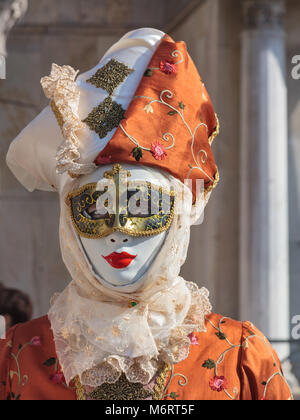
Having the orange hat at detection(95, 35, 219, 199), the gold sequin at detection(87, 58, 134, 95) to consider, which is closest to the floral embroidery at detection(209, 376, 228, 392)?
the orange hat at detection(95, 35, 219, 199)

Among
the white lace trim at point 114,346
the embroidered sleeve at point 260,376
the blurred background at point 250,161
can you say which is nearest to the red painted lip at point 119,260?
the white lace trim at point 114,346

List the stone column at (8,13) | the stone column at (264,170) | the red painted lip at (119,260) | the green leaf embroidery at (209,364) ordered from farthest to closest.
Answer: the stone column at (264,170), the stone column at (8,13), the green leaf embroidery at (209,364), the red painted lip at (119,260)

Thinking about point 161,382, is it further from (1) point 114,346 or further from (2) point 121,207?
(2) point 121,207

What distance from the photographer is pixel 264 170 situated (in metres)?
4.67

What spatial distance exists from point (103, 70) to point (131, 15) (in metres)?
3.70

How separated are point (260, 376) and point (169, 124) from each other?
30.5 inches

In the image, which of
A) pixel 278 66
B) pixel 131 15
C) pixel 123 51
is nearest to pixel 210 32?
pixel 278 66

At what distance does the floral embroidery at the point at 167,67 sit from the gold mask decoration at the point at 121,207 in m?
0.35

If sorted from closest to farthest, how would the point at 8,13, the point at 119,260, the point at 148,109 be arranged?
the point at 119,260
the point at 148,109
the point at 8,13

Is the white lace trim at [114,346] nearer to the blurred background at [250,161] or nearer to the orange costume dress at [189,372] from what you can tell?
the orange costume dress at [189,372]

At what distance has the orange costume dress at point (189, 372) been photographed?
2.23m

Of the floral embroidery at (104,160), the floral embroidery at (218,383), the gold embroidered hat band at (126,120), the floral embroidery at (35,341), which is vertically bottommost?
the floral embroidery at (218,383)

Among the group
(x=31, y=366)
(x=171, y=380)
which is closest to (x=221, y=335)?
(x=171, y=380)

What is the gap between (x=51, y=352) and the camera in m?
2.33
